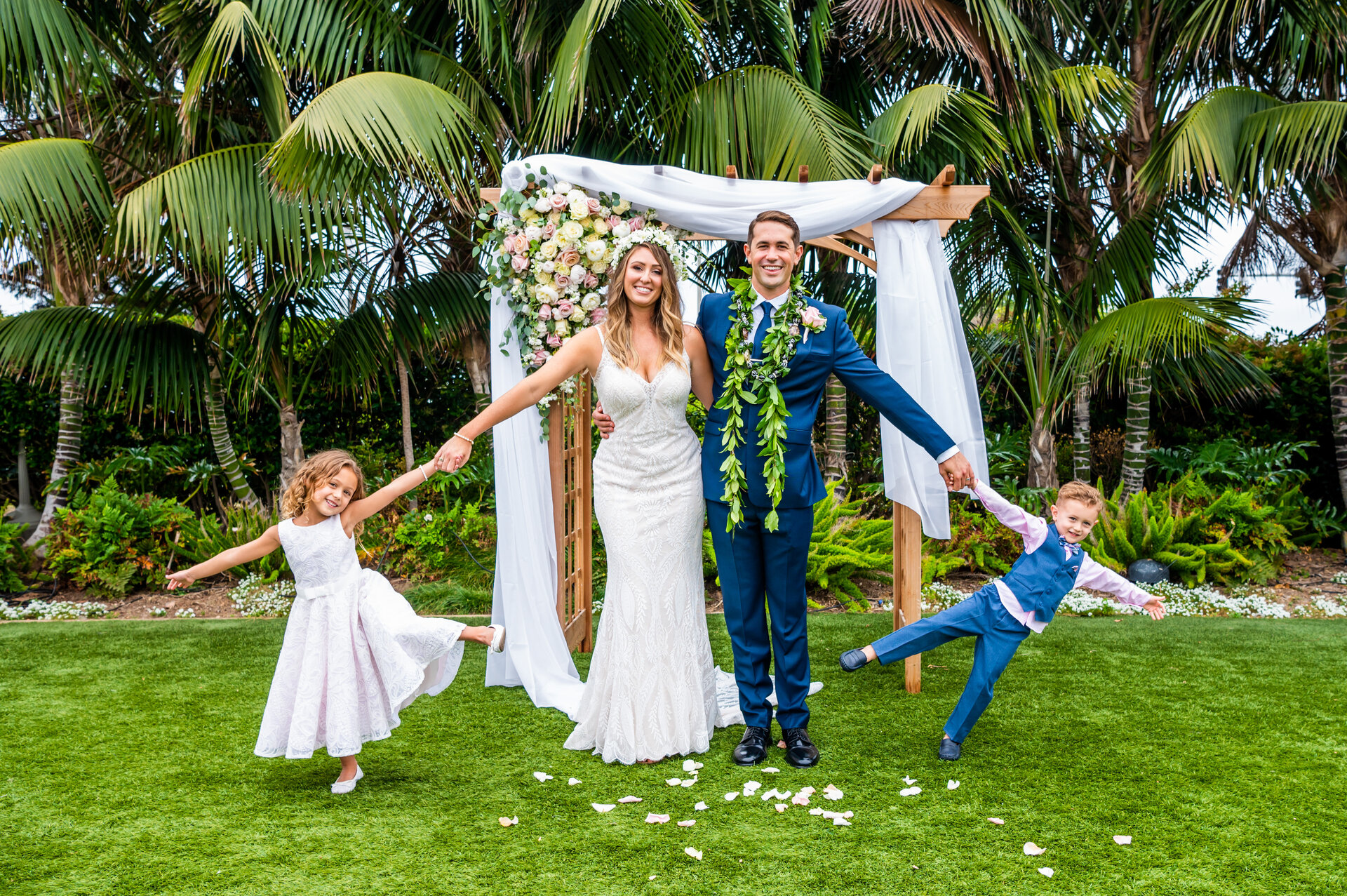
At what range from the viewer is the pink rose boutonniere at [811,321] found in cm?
317

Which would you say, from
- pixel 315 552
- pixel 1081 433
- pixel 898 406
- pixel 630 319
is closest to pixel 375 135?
pixel 630 319

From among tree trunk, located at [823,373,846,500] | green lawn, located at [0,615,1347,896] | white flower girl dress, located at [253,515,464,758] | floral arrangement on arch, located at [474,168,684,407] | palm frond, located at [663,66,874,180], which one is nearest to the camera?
green lawn, located at [0,615,1347,896]

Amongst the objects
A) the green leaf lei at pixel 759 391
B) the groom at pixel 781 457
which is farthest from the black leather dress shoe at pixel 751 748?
the green leaf lei at pixel 759 391

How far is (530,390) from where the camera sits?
3.23 m

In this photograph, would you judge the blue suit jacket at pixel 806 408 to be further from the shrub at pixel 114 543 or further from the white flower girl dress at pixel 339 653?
the shrub at pixel 114 543

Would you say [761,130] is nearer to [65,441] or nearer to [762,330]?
[762,330]

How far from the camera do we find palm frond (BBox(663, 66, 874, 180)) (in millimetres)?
5938

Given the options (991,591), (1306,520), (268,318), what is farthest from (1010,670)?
(268,318)

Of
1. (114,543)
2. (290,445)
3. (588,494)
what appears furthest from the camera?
(290,445)

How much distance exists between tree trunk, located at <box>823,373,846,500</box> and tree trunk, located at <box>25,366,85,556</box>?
19.9ft

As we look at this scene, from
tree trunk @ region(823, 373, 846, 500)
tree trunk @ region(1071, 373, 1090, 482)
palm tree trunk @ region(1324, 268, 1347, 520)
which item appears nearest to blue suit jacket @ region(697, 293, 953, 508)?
tree trunk @ region(823, 373, 846, 500)

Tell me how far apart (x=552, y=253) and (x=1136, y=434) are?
5673 millimetres

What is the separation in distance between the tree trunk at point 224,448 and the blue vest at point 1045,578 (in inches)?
231

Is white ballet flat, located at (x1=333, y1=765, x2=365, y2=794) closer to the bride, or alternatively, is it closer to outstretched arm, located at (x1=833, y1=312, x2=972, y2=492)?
the bride
